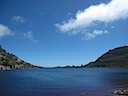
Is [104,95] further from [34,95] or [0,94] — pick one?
[0,94]

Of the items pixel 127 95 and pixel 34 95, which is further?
pixel 34 95

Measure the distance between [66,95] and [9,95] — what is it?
16051mm

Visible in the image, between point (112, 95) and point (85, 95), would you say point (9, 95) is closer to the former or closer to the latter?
point (85, 95)

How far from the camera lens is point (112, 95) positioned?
224 ft

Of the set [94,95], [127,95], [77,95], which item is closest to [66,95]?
[77,95]

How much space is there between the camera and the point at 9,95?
71875mm

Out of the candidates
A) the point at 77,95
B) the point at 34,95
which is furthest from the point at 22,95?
the point at 77,95

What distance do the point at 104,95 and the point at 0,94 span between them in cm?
2966

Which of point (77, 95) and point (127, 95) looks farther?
point (77, 95)

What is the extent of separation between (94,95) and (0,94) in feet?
88.4

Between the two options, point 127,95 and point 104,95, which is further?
point 104,95

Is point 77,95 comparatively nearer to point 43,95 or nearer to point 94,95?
point 94,95

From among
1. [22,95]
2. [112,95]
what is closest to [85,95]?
[112,95]

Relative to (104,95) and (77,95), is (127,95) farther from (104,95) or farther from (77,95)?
(77,95)
